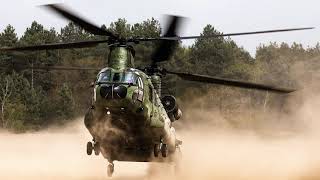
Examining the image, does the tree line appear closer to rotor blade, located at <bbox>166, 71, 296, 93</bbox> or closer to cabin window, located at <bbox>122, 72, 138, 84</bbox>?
rotor blade, located at <bbox>166, 71, 296, 93</bbox>

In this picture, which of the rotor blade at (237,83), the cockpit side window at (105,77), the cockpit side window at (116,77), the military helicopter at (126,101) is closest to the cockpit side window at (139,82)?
the military helicopter at (126,101)

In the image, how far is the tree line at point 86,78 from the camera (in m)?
58.9

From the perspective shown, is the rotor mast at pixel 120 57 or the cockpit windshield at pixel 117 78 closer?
the cockpit windshield at pixel 117 78

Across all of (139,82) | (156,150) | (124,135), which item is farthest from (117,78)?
(156,150)

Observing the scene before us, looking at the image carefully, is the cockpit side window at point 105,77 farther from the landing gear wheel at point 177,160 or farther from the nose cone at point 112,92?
the landing gear wheel at point 177,160

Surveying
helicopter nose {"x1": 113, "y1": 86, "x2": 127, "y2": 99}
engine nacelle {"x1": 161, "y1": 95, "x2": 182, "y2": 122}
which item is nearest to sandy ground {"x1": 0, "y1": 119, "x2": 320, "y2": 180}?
engine nacelle {"x1": 161, "y1": 95, "x2": 182, "y2": 122}

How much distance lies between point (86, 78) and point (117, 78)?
173 ft

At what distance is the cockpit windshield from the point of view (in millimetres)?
17281

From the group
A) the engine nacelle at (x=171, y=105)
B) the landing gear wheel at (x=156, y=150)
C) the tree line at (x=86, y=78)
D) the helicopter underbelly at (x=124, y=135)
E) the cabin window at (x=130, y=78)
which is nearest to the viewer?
the cabin window at (x=130, y=78)

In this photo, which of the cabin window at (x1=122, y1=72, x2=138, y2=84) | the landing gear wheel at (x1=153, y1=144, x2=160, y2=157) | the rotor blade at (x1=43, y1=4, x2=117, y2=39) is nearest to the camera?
the rotor blade at (x1=43, y1=4, x2=117, y2=39)

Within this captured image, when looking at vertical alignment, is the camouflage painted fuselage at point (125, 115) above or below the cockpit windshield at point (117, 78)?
below

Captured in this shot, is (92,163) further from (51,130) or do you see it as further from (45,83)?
(45,83)

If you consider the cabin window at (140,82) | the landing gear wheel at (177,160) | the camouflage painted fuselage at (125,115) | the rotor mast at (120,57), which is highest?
the rotor mast at (120,57)

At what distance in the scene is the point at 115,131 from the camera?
18812 millimetres
